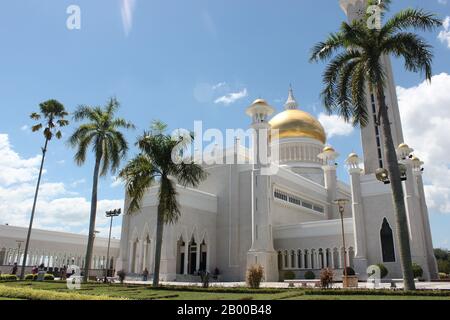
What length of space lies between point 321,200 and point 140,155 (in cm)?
3051

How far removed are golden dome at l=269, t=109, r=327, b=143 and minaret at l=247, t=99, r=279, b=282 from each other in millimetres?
13196

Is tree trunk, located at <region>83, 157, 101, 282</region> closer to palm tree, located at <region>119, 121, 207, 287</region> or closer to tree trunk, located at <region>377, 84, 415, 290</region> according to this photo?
palm tree, located at <region>119, 121, 207, 287</region>

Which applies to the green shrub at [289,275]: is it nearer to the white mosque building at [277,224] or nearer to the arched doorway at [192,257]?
the white mosque building at [277,224]

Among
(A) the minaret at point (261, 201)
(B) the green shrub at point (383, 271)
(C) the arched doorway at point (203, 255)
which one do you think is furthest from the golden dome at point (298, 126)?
(B) the green shrub at point (383, 271)

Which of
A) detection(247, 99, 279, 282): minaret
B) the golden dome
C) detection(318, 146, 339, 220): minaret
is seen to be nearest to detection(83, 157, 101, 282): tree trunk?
detection(247, 99, 279, 282): minaret

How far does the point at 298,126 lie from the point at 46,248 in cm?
3312

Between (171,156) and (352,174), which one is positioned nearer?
(171,156)

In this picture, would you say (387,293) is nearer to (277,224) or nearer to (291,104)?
(277,224)

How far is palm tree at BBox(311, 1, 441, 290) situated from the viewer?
55.4ft

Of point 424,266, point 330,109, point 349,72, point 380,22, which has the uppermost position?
point 380,22

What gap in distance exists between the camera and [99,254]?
4753 cm
